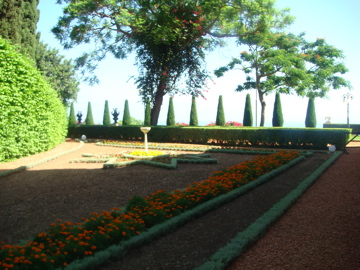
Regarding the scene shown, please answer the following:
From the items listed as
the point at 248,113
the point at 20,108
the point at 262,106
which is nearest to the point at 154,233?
the point at 20,108

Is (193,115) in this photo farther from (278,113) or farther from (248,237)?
(248,237)

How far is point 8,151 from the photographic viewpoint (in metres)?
8.89

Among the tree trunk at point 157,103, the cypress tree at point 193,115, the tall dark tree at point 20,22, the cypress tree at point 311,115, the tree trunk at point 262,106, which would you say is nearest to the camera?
the tall dark tree at point 20,22

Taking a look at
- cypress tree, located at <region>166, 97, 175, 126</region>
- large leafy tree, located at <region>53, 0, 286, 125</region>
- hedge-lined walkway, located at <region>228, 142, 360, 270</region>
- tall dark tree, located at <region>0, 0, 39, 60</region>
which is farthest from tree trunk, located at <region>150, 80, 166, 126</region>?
hedge-lined walkway, located at <region>228, 142, 360, 270</region>

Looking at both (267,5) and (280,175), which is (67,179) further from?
(267,5)

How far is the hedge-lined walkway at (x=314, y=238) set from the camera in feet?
9.39

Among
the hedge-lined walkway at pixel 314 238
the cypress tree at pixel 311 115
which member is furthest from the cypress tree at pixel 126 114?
the hedge-lined walkway at pixel 314 238

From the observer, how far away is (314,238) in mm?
3420

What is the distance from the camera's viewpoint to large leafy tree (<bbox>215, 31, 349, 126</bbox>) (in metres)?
20.5

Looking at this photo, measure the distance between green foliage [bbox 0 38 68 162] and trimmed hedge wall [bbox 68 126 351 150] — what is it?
743cm

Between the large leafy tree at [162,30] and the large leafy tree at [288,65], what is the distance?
1921 millimetres

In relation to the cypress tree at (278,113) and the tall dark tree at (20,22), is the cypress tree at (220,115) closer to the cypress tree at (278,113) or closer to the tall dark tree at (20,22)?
the cypress tree at (278,113)

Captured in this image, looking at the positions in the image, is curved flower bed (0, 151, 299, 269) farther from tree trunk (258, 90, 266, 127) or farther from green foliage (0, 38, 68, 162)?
tree trunk (258, 90, 266, 127)

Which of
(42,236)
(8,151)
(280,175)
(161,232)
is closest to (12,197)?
(42,236)
